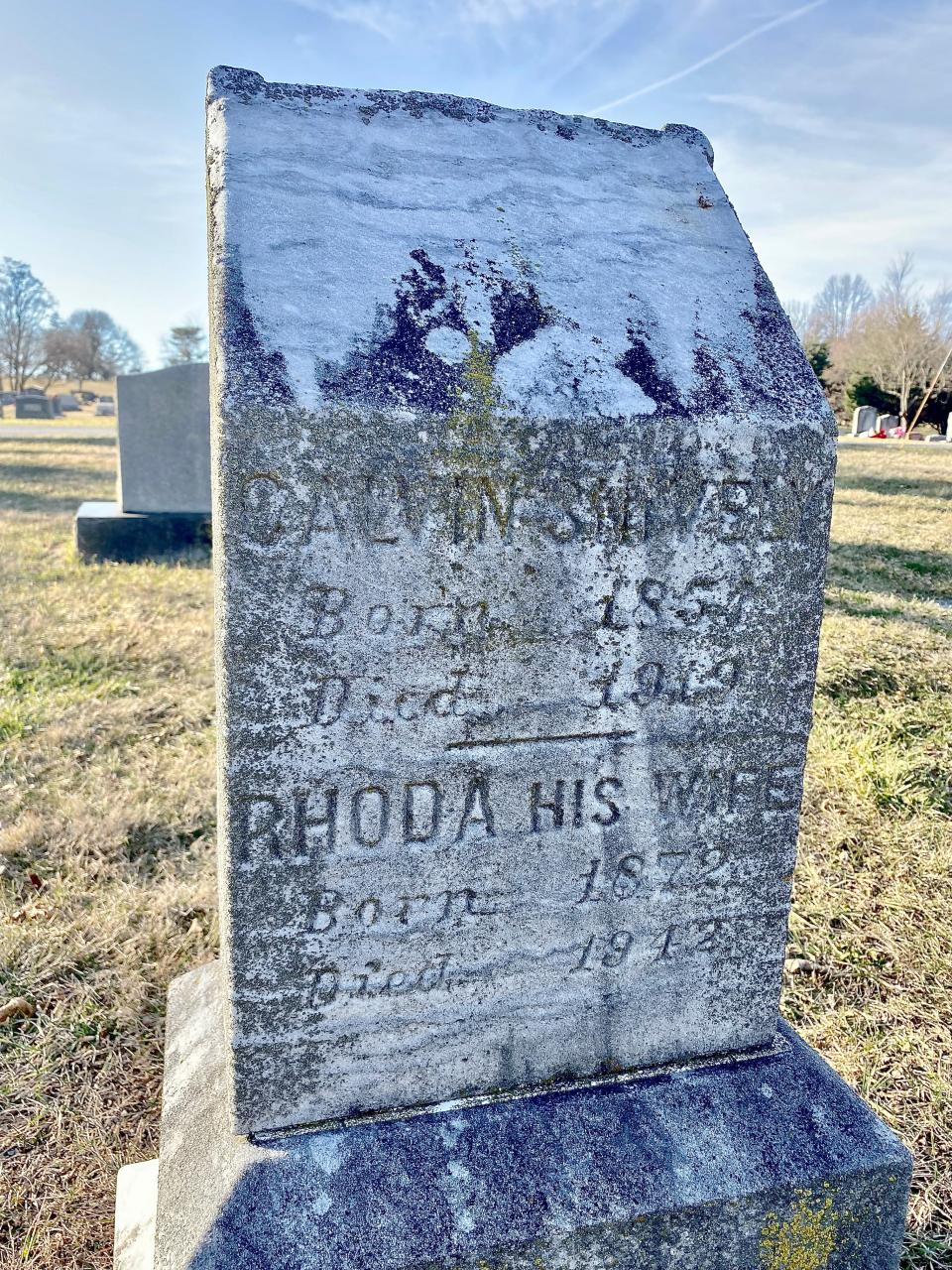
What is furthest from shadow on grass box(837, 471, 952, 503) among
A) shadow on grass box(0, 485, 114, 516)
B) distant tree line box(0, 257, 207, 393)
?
distant tree line box(0, 257, 207, 393)

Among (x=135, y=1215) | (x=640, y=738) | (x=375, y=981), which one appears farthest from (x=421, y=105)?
(x=135, y=1215)

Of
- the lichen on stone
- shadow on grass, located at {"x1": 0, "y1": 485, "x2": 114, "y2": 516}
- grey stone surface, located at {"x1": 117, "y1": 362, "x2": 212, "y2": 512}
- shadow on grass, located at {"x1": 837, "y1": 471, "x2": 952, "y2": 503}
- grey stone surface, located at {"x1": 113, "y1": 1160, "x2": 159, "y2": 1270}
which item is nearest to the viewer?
the lichen on stone

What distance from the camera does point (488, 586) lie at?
4.38 feet

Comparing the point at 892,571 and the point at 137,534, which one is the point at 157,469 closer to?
the point at 137,534

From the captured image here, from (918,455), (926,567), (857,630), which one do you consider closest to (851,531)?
(926,567)

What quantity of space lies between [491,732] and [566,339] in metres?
0.61

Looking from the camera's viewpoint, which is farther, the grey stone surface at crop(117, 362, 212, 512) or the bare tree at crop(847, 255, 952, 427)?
the bare tree at crop(847, 255, 952, 427)

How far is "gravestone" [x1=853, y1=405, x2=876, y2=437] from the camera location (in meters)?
29.9

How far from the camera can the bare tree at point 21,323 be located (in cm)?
5500

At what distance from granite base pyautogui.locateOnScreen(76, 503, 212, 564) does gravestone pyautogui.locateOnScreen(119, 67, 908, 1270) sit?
652cm

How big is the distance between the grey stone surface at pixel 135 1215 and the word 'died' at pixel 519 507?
127cm

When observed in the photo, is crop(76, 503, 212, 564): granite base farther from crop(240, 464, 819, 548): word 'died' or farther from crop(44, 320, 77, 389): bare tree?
crop(44, 320, 77, 389): bare tree

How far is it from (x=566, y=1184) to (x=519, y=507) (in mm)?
1105

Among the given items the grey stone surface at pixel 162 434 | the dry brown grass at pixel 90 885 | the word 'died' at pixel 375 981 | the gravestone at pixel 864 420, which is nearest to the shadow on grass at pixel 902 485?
the grey stone surface at pixel 162 434
